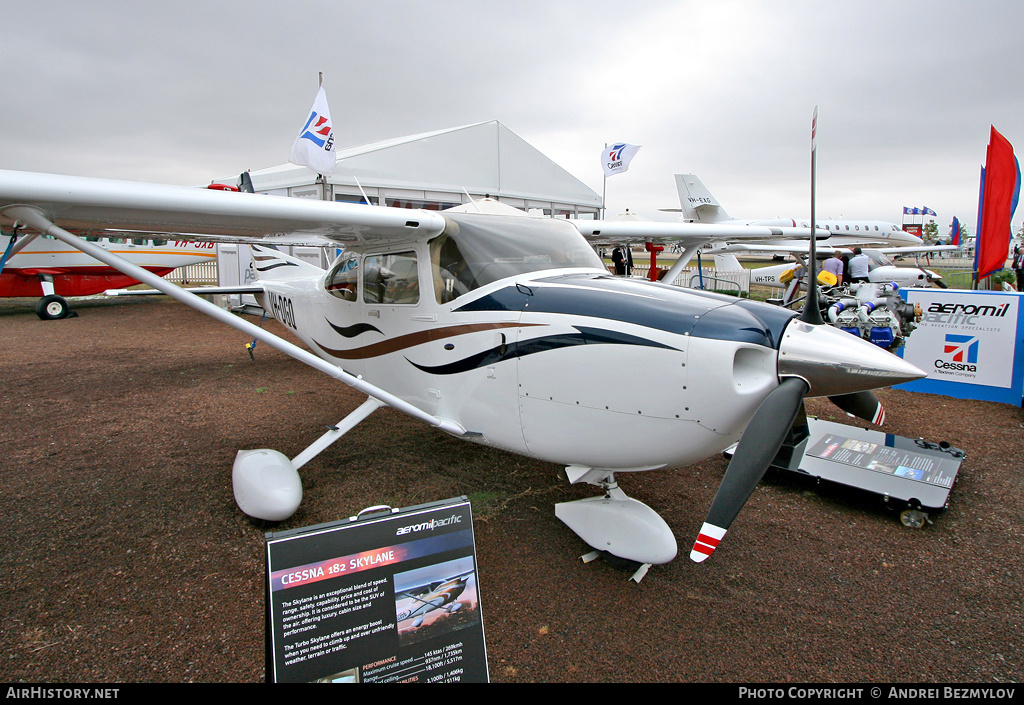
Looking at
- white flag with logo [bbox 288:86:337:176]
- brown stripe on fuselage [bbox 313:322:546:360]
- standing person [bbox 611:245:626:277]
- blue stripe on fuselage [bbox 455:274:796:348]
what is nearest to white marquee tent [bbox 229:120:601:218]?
white flag with logo [bbox 288:86:337:176]

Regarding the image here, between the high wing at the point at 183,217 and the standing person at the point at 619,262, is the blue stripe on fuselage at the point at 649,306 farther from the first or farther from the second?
the standing person at the point at 619,262

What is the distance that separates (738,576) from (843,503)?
1.56 metres

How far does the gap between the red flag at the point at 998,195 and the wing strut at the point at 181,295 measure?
9.24m

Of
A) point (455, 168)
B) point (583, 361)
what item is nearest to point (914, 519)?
point (583, 361)

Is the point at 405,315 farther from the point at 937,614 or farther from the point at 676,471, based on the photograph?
the point at 937,614

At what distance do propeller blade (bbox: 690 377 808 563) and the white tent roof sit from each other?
32.5 ft

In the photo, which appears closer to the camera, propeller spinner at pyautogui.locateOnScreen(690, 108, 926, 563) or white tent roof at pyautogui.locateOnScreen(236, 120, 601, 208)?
propeller spinner at pyautogui.locateOnScreen(690, 108, 926, 563)

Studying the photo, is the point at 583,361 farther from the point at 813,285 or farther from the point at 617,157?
the point at 617,157

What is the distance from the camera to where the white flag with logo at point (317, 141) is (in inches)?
311

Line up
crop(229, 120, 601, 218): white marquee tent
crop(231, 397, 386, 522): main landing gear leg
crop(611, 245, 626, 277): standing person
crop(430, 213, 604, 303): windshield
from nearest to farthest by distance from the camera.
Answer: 1. crop(430, 213, 604, 303): windshield
2. crop(231, 397, 386, 522): main landing gear leg
3. crop(229, 120, 601, 218): white marquee tent
4. crop(611, 245, 626, 277): standing person

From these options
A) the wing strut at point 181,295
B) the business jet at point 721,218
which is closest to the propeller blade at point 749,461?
the wing strut at point 181,295

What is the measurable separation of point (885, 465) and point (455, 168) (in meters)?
10.7

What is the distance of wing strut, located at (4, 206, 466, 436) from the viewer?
3008 millimetres

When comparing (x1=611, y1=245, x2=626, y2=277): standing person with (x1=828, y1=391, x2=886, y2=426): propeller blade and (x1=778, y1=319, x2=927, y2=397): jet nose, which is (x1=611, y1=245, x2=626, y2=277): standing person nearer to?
(x1=828, y1=391, x2=886, y2=426): propeller blade
